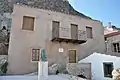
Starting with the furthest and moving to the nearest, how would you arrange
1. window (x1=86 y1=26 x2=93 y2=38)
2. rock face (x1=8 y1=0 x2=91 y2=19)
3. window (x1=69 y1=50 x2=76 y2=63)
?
rock face (x1=8 y1=0 x2=91 y2=19)
window (x1=86 y1=26 x2=93 y2=38)
window (x1=69 y1=50 x2=76 y2=63)

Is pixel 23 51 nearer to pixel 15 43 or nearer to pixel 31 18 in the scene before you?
pixel 15 43

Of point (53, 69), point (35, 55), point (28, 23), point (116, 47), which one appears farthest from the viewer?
point (116, 47)

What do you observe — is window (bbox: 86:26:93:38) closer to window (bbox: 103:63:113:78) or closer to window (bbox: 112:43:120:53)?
window (bbox: 112:43:120:53)

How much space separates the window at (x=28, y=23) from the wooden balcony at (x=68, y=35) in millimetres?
2192

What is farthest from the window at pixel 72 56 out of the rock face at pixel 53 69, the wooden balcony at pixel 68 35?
the rock face at pixel 53 69

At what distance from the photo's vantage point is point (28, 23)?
44.5ft

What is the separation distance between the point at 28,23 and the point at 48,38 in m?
2.35

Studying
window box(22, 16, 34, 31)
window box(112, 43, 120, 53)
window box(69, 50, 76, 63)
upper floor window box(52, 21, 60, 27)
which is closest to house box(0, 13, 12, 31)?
window box(22, 16, 34, 31)

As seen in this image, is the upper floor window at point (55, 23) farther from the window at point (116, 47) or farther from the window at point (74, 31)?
the window at point (116, 47)

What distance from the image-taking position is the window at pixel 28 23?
1338 cm

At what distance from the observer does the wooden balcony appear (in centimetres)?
1407

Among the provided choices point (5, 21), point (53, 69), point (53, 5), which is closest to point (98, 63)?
point (53, 69)

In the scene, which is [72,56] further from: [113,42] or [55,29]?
[113,42]

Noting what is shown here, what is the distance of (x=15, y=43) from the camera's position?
12445 millimetres
